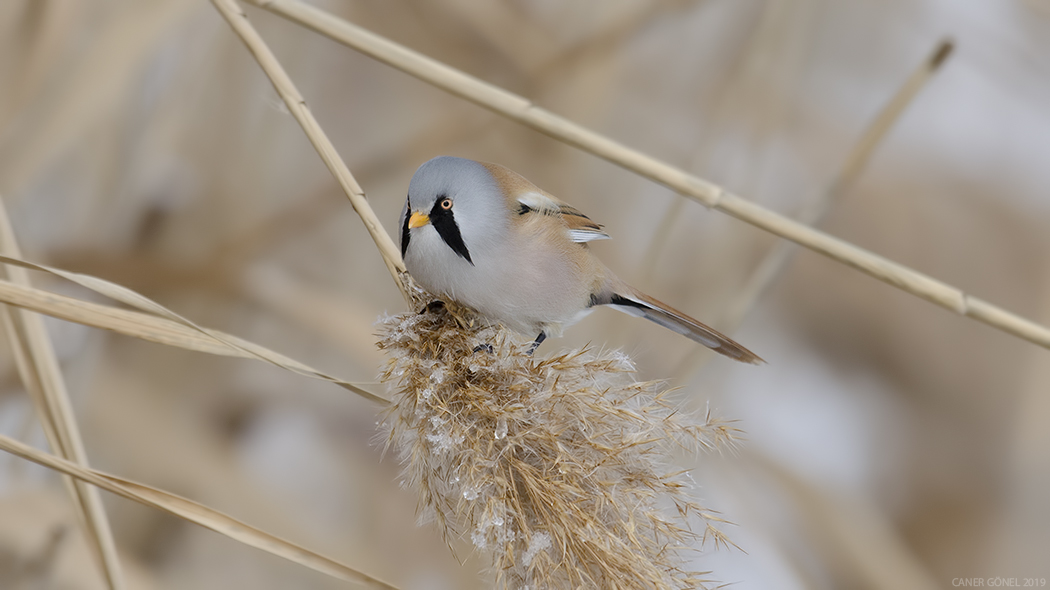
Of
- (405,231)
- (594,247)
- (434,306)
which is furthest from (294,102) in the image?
(594,247)

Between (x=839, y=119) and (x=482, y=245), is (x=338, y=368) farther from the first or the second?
(x=839, y=119)

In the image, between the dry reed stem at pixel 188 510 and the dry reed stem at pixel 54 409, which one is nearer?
the dry reed stem at pixel 188 510

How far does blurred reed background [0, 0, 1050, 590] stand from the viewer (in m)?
1.61

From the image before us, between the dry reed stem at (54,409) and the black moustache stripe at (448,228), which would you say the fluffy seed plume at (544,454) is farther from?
the dry reed stem at (54,409)

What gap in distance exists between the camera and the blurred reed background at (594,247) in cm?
161

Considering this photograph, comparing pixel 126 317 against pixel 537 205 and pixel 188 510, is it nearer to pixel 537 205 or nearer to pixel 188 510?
pixel 188 510

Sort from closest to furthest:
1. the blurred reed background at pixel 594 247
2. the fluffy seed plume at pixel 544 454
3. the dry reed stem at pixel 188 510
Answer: the dry reed stem at pixel 188 510 → the fluffy seed plume at pixel 544 454 → the blurred reed background at pixel 594 247

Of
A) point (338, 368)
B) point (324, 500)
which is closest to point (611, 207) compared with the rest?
point (338, 368)

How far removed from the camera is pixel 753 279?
5.16 feet

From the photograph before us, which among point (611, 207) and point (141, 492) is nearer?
point (141, 492)

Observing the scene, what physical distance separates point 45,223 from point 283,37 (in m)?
0.80

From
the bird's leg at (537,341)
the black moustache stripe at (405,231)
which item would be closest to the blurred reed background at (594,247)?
the bird's leg at (537,341)

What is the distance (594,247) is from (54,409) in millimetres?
1532

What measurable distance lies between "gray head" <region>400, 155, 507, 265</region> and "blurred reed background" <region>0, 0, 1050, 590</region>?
69 cm
